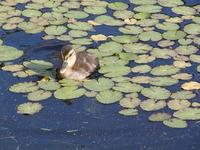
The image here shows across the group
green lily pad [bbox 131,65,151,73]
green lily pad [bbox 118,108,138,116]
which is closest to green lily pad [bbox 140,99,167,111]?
green lily pad [bbox 118,108,138,116]

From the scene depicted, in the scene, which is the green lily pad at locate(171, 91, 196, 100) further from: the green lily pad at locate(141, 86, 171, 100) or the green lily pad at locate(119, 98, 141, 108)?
the green lily pad at locate(119, 98, 141, 108)

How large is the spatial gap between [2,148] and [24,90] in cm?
89

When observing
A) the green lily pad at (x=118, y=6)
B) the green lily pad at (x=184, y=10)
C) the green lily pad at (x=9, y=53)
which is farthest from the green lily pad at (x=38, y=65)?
the green lily pad at (x=184, y=10)

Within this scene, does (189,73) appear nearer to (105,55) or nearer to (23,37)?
(105,55)

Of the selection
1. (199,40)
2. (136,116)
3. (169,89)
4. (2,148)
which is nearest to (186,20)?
(199,40)

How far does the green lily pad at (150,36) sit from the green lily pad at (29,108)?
1.78 m

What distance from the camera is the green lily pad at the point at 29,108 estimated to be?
6.18m

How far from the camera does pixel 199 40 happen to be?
7.43 meters

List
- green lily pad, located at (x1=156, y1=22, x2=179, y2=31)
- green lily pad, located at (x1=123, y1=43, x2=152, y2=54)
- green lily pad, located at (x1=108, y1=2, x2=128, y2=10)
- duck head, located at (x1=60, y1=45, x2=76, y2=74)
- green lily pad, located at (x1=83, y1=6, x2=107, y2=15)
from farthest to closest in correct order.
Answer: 1. green lily pad, located at (x1=108, y1=2, x2=128, y2=10)
2. green lily pad, located at (x1=83, y1=6, x2=107, y2=15)
3. green lily pad, located at (x1=156, y1=22, x2=179, y2=31)
4. green lily pad, located at (x1=123, y1=43, x2=152, y2=54)
5. duck head, located at (x1=60, y1=45, x2=76, y2=74)

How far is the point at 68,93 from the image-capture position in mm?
6418

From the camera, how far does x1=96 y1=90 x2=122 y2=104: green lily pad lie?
6309 millimetres

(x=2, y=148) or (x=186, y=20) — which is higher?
(x=186, y=20)

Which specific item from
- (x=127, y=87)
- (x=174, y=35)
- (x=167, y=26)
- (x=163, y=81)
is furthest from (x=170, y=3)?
(x=127, y=87)

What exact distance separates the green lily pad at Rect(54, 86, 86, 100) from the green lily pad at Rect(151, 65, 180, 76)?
2.70ft
